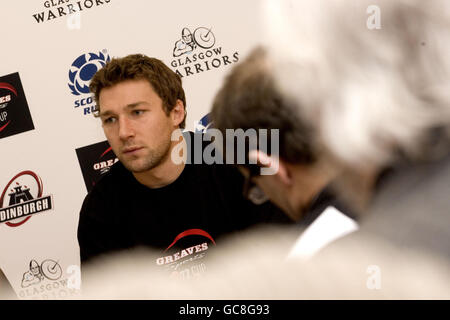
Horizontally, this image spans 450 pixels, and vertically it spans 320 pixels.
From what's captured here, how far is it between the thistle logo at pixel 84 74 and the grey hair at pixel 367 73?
1.07m

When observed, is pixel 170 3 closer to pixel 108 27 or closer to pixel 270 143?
pixel 108 27

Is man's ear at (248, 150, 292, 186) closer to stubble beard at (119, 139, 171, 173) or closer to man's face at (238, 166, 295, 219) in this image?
man's face at (238, 166, 295, 219)

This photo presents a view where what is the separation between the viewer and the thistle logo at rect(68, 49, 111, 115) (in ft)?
5.37

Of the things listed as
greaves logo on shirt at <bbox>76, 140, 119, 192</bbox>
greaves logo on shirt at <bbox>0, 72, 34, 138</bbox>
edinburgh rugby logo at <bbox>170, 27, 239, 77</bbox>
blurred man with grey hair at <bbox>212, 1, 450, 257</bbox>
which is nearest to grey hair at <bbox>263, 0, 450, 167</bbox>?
blurred man with grey hair at <bbox>212, 1, 450, 257</bbox>

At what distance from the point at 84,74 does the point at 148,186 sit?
1.51 feet

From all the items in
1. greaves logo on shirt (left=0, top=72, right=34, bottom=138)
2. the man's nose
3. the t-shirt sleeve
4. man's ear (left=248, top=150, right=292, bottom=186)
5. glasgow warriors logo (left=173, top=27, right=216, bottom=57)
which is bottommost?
the t-shirt sleeve

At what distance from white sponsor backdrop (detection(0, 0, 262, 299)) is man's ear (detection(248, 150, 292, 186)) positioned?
90cm

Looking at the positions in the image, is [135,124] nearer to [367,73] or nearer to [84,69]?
[84,69]

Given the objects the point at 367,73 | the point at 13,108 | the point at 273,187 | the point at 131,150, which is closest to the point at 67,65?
the point at 13,108

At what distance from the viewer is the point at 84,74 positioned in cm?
165

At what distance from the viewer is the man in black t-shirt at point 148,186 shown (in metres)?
1.52

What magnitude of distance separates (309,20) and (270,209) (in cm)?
85

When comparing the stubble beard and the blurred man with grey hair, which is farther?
the stubble beard

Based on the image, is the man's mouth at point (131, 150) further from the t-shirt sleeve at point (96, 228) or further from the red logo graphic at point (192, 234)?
the red logo graphic at point (192, 234)
